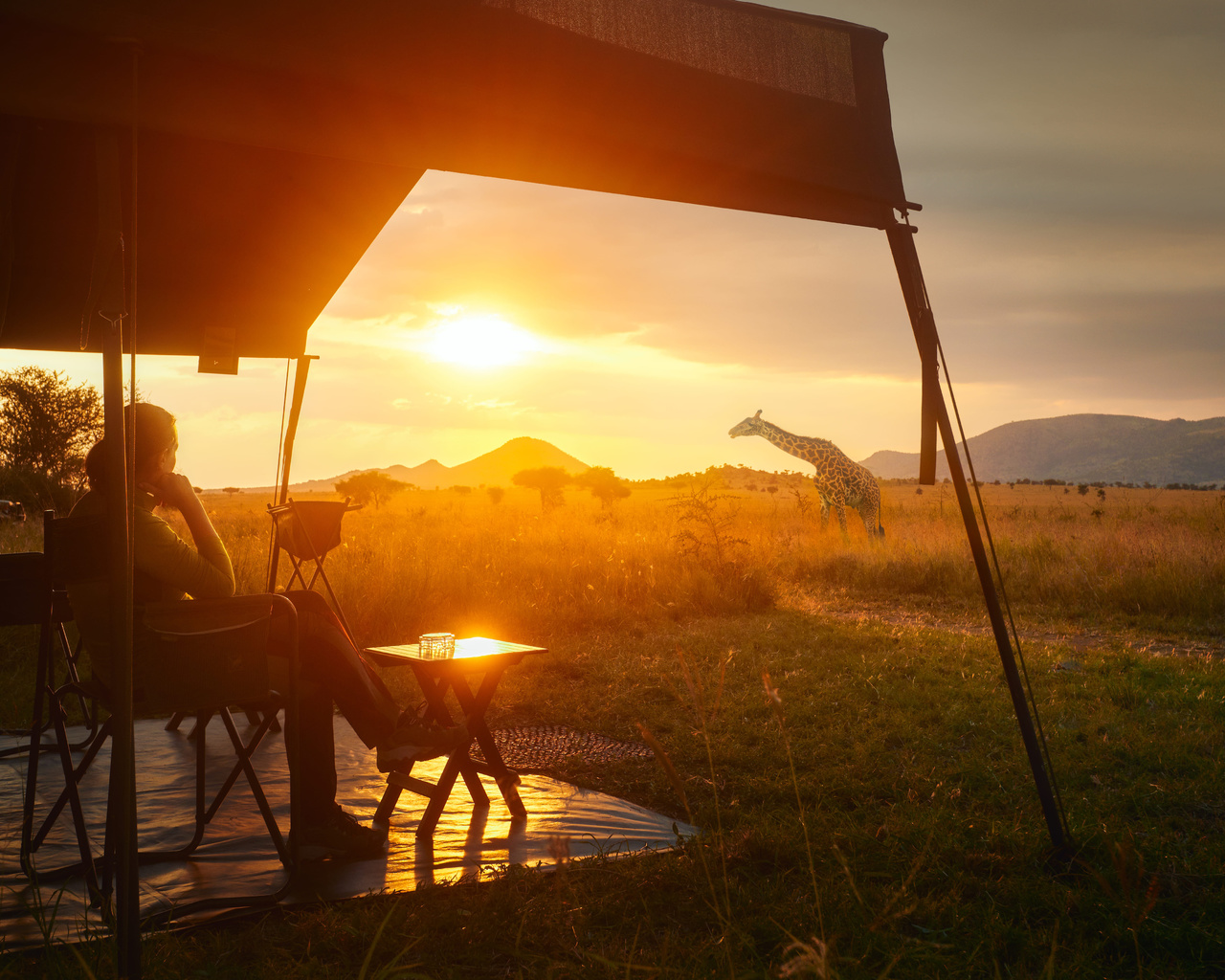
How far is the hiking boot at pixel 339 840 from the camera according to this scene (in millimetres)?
2561

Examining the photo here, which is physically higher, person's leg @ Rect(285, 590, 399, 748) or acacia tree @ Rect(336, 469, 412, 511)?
acacia tree @ Rect(336, 469, 412, 511)

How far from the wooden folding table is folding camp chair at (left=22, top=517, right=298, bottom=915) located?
1.55 ft

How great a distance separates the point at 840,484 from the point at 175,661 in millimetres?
12876

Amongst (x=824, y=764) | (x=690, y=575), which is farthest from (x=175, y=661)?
(x=690, y=575)

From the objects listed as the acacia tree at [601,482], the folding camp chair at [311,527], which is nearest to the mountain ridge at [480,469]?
the acacia tree at [601,482]

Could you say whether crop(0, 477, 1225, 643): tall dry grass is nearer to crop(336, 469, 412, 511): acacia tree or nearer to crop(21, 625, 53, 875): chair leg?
crop(21, 625, 53, 875): chair leg

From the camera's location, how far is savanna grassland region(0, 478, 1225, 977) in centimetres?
201

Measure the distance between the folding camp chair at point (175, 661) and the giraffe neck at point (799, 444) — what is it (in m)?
13.3

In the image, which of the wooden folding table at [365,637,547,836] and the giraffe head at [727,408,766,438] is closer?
the wooden folding table at [365,637,547,836]

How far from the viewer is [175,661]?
2180mm

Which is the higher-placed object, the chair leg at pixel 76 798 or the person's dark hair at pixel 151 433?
A: the person's dark hair at pixel 151 433

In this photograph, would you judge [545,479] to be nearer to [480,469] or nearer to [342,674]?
[342,674]

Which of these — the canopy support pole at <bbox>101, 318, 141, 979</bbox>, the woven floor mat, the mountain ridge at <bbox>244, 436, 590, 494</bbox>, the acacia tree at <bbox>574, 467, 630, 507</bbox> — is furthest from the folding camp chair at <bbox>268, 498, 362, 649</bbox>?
the mountain ridge at <bbox>244, 436, 590, 494</bbox>

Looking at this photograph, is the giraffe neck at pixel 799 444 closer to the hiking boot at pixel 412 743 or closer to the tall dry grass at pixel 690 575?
the tall dry grass at pixel 690 575
